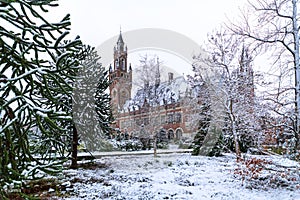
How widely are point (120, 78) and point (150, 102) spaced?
20.3 meters

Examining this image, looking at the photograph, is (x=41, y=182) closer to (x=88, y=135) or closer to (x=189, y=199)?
(x=88, y=135)

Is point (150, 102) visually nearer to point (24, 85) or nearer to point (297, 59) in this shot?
point (297, 59)

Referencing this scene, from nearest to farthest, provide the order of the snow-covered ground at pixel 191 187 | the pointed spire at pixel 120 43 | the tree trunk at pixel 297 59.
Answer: the snow-covered ground at pixel 191 187 < the tree trunk at pixel 297 59 < the pointed spire at pixel 120 43

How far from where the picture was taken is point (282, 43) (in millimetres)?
6355

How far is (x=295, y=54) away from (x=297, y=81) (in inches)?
27.4

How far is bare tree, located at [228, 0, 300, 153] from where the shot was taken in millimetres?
6066

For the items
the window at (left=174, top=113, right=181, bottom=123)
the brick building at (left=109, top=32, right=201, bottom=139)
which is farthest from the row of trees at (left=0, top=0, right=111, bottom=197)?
the window at (left=174, top=113, right=181, bottom=123)

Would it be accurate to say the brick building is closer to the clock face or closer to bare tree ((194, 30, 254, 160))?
the clock face

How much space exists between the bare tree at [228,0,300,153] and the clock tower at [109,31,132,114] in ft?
101

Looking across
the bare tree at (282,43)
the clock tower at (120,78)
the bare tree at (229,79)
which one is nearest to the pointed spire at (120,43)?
the clock tower at (120,78)

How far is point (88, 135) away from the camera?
10719 millimetres

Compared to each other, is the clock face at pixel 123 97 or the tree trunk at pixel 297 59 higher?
the clock face at pixel 123 97

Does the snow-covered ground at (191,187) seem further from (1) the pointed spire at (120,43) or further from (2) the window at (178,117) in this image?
(1) the pointed spire at (120,43)

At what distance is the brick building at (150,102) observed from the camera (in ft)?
79.7
